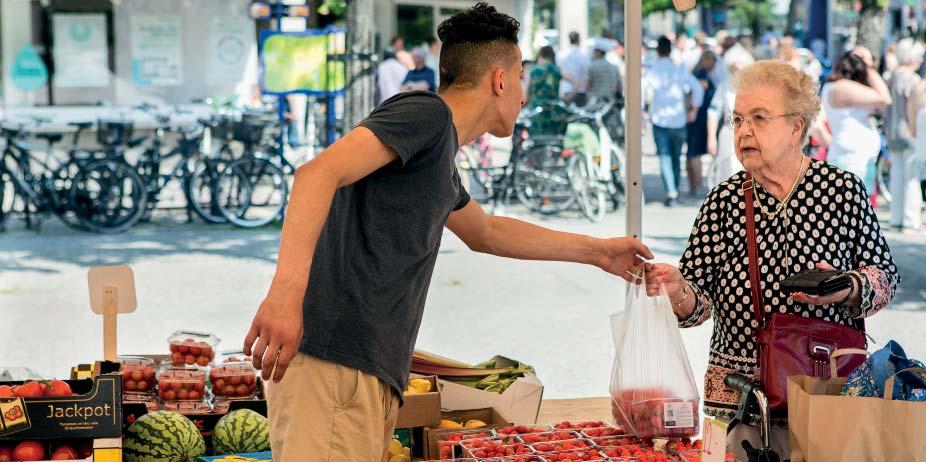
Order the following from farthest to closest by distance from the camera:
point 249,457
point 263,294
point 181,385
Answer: point 263,294, point 181,385, point 249,457

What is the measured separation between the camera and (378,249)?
6.90 feet

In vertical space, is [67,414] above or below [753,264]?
below

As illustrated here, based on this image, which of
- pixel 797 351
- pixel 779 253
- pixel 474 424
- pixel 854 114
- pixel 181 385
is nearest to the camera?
pixel 797 351

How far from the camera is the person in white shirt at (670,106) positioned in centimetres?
935

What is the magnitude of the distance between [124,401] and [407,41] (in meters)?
4.97

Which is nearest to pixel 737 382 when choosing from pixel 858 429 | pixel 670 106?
pixel 858 429

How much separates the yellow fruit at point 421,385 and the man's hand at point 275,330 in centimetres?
168

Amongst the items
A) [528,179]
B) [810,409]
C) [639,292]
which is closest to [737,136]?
[639,292]

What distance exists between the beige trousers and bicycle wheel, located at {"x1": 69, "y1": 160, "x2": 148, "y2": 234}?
21.5 ft

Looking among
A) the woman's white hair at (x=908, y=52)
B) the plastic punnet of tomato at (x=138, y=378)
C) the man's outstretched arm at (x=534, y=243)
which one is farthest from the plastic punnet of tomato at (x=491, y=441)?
the woman's white hair at (x=908, y=52)

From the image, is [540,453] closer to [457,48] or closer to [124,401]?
[457,48]

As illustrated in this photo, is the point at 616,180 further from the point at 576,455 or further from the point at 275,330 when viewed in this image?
the point at 275,330

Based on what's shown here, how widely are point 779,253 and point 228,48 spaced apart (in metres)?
6.31

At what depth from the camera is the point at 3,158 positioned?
26.8ft
